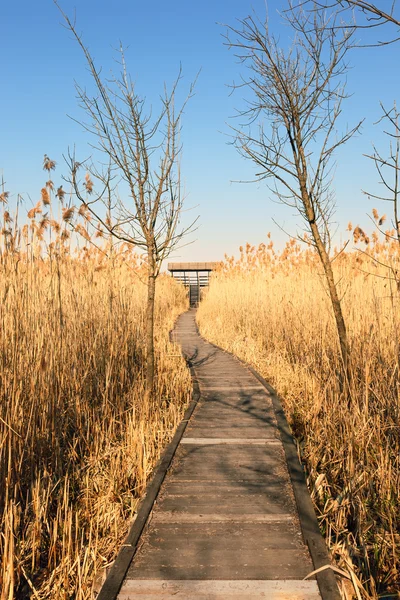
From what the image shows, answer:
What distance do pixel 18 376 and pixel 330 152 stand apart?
11.7 ft

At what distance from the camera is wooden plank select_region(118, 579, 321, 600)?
2.38 m

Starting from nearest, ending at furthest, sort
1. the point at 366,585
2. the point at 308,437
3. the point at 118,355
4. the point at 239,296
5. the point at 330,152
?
the point at 366,585 → the point at 308,437 → the point at 330,152 → the point at 118,355 → the point at 239,296

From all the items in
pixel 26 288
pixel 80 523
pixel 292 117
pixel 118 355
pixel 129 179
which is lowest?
pixel 80 523

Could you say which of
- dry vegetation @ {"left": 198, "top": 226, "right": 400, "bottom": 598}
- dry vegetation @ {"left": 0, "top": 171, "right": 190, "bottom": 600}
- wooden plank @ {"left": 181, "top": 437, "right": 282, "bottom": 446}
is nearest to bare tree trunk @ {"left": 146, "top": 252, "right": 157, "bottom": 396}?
dry vegetation @ {"left": 0, "top": 171, "right": 190, "bottom": 600}

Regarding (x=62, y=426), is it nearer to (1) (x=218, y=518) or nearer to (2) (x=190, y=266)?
(1) (x=218, y=518)

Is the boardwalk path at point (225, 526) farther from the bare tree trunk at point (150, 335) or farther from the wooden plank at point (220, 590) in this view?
the bare tree trunk at point (150, 335)

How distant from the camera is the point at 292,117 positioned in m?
5.16

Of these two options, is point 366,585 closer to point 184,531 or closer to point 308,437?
point 184,531

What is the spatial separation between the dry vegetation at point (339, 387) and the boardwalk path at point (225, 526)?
26 centimetres

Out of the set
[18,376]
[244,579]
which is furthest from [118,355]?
[244,579]

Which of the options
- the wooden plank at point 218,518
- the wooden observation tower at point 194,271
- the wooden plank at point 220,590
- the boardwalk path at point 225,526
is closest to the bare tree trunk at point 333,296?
the boardwalk path at point 225,526

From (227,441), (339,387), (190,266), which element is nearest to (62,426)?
(227,441)

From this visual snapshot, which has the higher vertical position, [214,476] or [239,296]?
[239,296]

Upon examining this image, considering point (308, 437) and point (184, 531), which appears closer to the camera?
point (184, 531)
